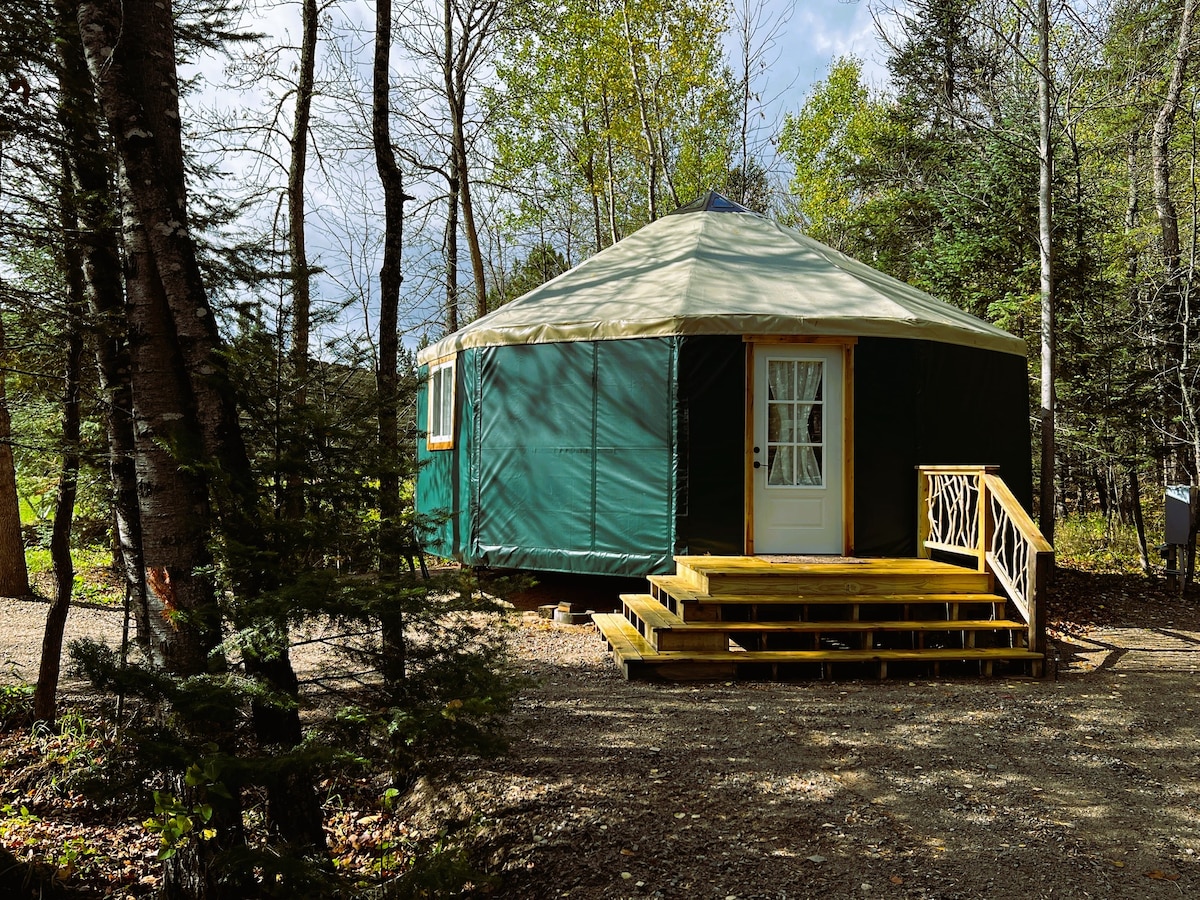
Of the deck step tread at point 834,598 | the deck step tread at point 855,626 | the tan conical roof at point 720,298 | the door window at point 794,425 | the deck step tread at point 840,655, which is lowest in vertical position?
the deck step tread at point 840,655

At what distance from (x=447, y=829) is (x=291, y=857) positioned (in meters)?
0.91

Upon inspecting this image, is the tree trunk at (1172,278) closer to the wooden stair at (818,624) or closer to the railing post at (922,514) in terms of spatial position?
the railing post at (922,514)

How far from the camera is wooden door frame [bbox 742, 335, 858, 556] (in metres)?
6.52

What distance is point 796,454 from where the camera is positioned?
6609 mm

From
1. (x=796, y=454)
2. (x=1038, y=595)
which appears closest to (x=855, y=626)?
(x=1038, y=595)

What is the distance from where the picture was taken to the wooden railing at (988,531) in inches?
205

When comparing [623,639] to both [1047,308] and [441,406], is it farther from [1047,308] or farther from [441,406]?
[1047,308]

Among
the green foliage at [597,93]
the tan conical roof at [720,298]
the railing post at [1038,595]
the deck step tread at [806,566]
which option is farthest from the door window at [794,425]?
the green foliage at [597,93]

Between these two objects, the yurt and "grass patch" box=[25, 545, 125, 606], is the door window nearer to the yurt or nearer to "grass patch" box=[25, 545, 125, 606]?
the yurt

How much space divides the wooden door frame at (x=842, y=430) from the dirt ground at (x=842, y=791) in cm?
164

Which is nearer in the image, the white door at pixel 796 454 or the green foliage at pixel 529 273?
the white door at pixel 796 454

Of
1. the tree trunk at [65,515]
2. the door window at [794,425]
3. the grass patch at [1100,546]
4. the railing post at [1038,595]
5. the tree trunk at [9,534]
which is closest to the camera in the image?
the tree trunk at [65,515]

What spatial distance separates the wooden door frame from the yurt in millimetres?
12

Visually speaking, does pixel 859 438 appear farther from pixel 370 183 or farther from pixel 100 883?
pixel 370 183
